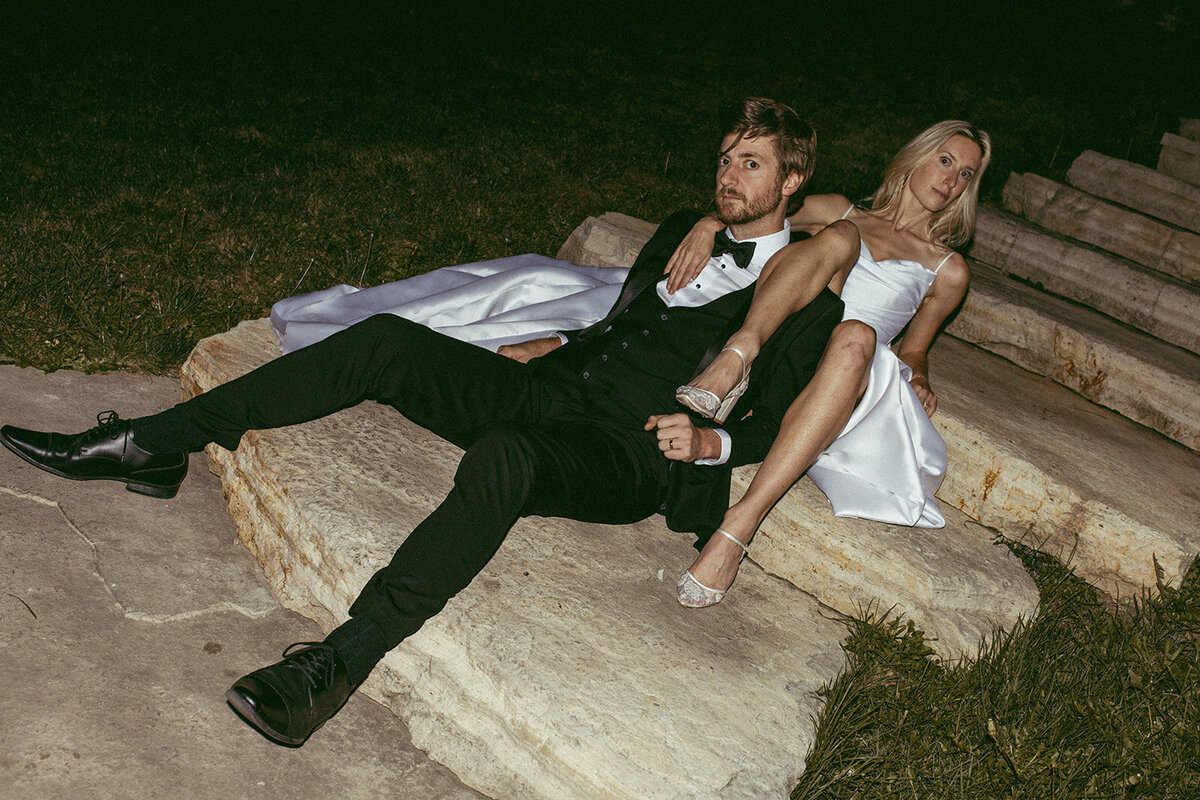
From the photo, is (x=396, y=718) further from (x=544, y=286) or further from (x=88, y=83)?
(x=88, y=83)

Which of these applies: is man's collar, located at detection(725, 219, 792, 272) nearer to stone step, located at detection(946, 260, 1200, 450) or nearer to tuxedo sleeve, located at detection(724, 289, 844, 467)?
tuxedo sleeve, located at detection(724, 289, 844, 467)

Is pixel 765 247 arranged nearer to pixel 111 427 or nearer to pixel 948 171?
pixel 948 171

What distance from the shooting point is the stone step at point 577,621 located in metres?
2.45

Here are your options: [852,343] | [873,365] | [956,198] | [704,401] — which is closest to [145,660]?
[704,401]

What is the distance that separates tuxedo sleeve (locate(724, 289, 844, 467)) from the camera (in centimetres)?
321

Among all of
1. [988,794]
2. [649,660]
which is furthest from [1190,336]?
[649,660]

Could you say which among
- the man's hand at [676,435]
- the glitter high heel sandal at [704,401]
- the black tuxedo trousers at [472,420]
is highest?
the glitter high heel sandal at [704,401]

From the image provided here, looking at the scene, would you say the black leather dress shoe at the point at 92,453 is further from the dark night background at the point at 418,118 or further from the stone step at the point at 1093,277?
the stone step at the point at 1093,277

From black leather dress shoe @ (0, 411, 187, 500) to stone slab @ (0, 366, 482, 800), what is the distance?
97 millimetres

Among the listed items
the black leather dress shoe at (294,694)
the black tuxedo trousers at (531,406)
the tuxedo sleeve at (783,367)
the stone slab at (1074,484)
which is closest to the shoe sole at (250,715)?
the black leather dress shoe at (294,694)

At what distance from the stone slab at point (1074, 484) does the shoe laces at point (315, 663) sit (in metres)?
2.57

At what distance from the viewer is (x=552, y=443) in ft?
9.21

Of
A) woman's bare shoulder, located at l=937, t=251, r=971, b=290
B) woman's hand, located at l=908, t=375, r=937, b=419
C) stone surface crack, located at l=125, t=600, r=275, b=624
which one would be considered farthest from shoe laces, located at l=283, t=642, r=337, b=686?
woman's bare shoulder, located at l=937, t=251, r=971, b=290

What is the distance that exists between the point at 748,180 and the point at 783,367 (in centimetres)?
67
